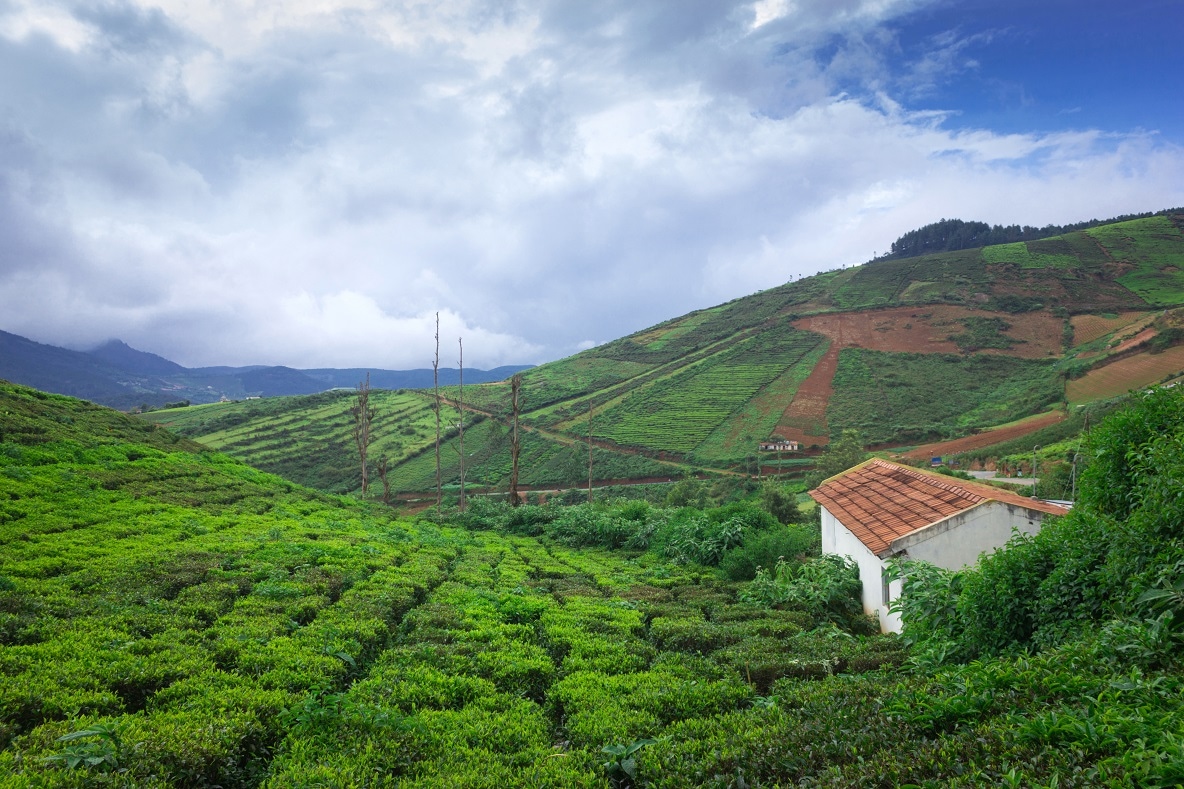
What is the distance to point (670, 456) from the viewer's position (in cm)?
7556

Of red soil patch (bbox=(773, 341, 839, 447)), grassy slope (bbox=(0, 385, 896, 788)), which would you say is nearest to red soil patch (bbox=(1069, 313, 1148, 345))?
red soil patch (bbox=(773, 341, 839, 447))

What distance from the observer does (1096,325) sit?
92.2 meters

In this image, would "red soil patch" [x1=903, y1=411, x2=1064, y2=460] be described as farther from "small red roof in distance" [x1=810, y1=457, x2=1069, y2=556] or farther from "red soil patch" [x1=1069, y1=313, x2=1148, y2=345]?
"small red roof in distance" [x1=810, y1=457, x2=1069, y2=556]

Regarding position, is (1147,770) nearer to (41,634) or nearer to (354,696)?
(354,696)

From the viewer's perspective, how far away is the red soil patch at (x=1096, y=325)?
8862 centimetres

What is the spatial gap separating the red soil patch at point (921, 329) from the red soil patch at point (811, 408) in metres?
10.4

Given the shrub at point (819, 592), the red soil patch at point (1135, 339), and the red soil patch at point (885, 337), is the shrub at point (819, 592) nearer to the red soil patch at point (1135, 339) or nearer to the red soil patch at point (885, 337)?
the red soil patch at point (885, 337)

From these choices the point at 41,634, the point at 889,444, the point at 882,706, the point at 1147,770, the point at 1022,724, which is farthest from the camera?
the point at 889,444

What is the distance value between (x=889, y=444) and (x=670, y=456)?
27059 mm

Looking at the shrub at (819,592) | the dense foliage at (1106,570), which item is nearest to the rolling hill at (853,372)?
the shrub at (819,592)

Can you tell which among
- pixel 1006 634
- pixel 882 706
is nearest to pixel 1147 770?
pixel 882 706

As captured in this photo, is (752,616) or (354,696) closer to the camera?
(354,696)

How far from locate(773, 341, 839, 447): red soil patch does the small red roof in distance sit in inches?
2291

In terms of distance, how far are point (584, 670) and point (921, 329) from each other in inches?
4452
